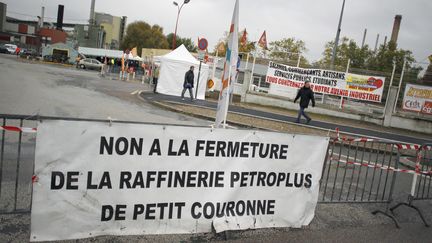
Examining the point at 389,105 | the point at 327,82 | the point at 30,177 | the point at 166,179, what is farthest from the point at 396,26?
the point at 166,179

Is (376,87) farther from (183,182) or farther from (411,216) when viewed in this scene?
(183,182)

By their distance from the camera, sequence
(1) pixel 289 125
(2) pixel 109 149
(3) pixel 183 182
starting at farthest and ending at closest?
(1) pixel 289 125
(3) pixel 183 182
(2) pixel 109 149

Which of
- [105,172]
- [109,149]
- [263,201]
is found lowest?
[263,201]

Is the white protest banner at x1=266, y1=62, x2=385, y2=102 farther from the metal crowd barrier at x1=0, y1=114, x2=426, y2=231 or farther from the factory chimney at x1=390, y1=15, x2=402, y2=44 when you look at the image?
the factory chimney at x1=390, y1=15, x2=402, y2=44

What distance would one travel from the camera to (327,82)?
77.8 feet

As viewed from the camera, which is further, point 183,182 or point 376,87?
point 376,87

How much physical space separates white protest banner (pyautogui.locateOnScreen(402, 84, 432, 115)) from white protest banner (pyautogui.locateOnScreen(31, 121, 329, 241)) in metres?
18.6

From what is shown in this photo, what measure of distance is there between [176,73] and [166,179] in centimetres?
2026

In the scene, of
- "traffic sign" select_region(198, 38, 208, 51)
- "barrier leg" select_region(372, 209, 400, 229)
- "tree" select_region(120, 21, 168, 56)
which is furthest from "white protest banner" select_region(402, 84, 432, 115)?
"tree" select_region(120, 21, 168, 56)

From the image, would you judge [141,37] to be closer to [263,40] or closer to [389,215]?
[263,40]


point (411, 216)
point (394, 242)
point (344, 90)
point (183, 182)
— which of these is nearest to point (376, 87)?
point (344, 90)

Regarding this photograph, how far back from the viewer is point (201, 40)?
1922 centimetres

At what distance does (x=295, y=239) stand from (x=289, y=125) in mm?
11203

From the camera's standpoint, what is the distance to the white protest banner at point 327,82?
22.4m
